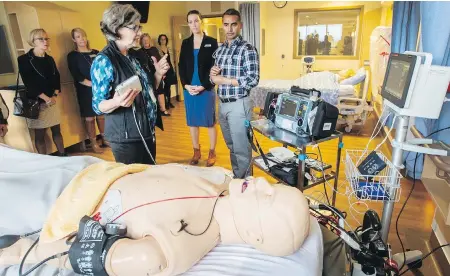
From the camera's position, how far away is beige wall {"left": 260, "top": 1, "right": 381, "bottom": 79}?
18.7ft

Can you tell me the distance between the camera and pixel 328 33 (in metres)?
6.03

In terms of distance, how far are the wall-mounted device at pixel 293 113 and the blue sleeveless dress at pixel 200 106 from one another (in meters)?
1.05

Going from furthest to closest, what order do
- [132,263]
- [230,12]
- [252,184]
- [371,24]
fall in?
[371,24] → [230,12] → [252,184] → [132,263]

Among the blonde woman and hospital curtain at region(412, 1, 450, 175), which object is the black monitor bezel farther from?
the blonde woman

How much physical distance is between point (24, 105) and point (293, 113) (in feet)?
8.11

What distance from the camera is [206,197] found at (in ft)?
3.08

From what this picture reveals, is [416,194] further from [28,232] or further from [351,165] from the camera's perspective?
[28,232]

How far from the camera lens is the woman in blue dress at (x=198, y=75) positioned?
96.7 inches

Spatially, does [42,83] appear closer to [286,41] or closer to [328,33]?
[286,41]

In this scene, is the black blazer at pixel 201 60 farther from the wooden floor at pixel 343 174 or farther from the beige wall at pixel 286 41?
the beige wall at pixel 286 41

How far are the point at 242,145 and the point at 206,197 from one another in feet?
4.05

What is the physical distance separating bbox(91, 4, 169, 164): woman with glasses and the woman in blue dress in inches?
36.8

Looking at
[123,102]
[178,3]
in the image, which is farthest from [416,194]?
[178,3]

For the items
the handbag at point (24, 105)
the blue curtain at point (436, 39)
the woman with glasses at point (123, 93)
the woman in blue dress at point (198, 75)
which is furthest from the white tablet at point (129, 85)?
the handbag at point (24, 105)
